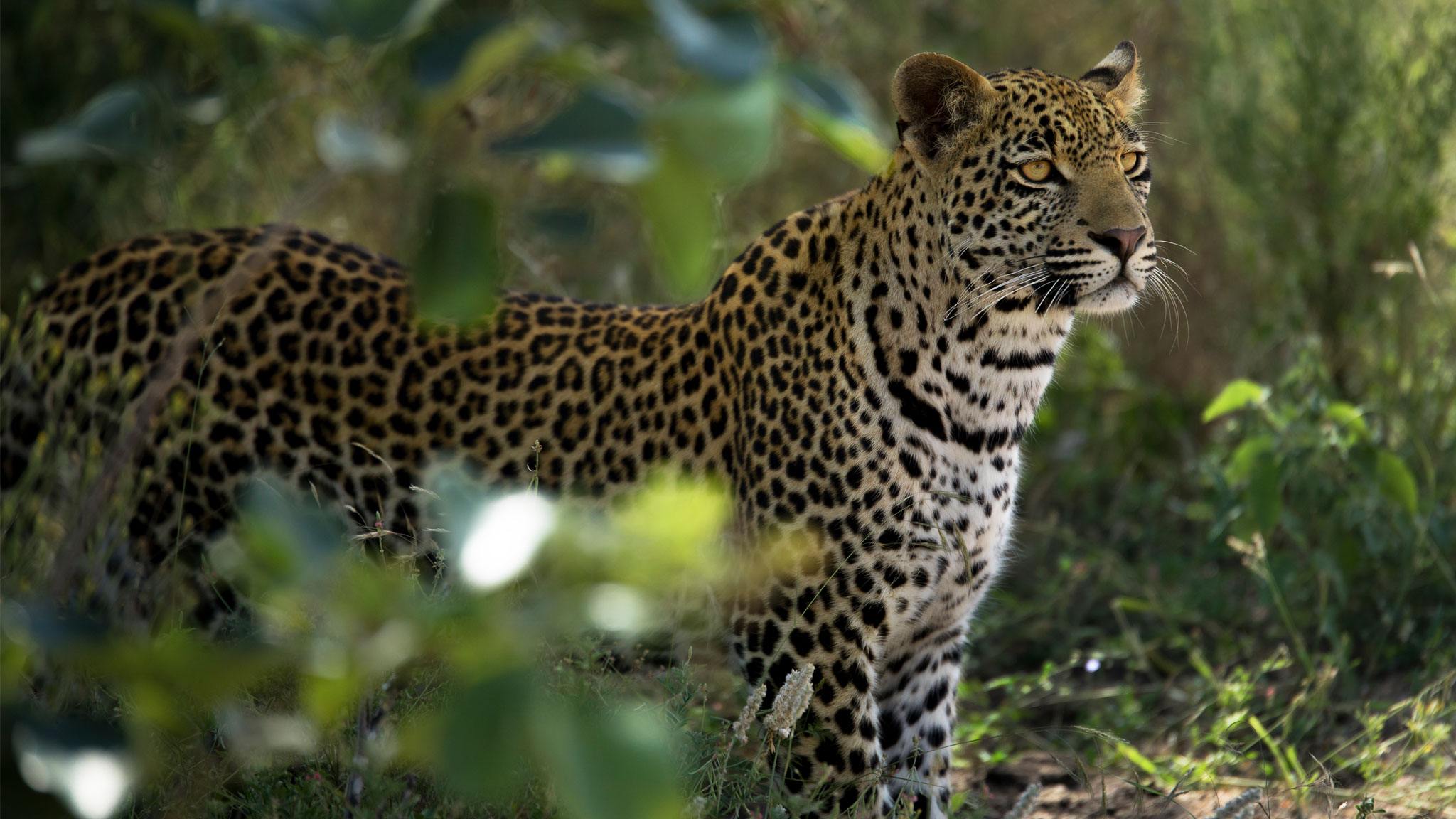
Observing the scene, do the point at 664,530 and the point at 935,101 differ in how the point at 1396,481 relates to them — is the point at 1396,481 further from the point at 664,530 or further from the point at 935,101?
the point at 664,530

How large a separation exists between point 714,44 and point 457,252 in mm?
267

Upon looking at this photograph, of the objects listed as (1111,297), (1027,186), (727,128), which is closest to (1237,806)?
(1111,297)

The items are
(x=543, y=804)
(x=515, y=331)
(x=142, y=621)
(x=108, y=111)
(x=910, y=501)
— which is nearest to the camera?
(x=108, y=111)

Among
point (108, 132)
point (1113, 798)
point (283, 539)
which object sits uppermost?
point (108, 132)

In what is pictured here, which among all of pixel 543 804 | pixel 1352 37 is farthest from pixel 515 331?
pixel 1352 37

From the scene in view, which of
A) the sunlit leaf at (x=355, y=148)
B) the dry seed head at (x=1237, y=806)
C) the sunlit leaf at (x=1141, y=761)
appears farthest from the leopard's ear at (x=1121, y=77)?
the sunlit leaf at (x=355, y=148)

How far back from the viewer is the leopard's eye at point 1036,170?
3842mm

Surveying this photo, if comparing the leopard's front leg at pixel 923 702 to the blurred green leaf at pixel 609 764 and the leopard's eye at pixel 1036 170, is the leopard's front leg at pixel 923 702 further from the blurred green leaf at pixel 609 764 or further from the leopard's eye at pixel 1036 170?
the blurred green leaf at pixel 609 764

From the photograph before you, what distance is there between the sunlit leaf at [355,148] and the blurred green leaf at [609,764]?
422 millimetres

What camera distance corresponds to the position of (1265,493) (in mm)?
4863

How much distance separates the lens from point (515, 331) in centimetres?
447

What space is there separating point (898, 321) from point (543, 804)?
1.68m

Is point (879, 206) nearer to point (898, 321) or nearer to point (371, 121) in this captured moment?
point (898, 321)

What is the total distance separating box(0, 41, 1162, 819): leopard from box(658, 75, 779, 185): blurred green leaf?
2.71 metres
